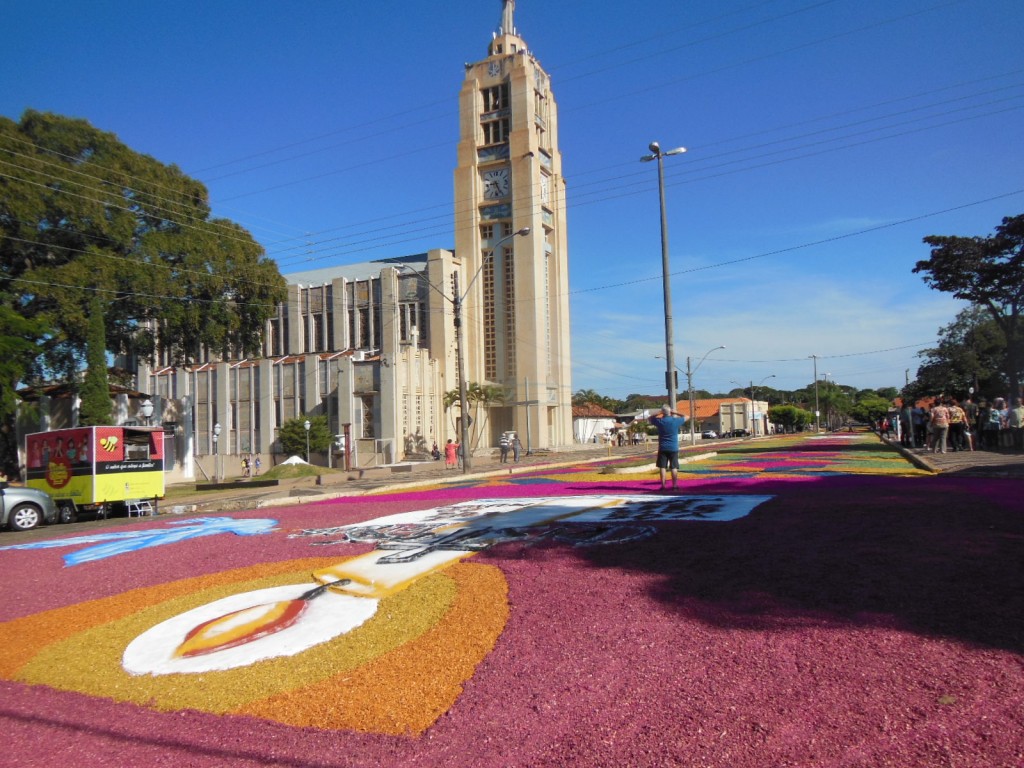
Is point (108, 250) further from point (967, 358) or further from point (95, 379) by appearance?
point (967, 358)

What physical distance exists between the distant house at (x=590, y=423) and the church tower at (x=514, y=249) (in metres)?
16.6

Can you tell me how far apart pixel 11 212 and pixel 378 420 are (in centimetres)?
2778

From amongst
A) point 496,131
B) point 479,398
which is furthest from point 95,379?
point 496,131

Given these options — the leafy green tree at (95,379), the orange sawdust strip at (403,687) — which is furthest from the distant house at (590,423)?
the orange sawdust strip at (403,687)

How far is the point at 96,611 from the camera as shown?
746cm

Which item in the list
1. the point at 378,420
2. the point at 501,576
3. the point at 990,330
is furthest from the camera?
the point at 378,420

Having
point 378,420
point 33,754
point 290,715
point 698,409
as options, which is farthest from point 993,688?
point 698,409

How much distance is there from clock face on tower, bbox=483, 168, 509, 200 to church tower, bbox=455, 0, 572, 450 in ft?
0.30

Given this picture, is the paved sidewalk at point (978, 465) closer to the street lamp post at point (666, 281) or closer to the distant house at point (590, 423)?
the street lamp post at point (666, 281)

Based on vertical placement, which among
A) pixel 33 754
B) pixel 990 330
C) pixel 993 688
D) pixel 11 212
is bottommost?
pixel 33 754

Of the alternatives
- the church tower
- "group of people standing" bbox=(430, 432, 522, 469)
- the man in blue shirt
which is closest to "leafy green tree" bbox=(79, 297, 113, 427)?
"group of people standing" bbox=(430, 432, 522, 469)

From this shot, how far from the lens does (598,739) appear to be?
3.90 metres

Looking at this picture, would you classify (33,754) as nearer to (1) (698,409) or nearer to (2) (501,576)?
(2) (501,576)

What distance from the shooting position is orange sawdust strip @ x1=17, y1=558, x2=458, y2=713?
5.04m
